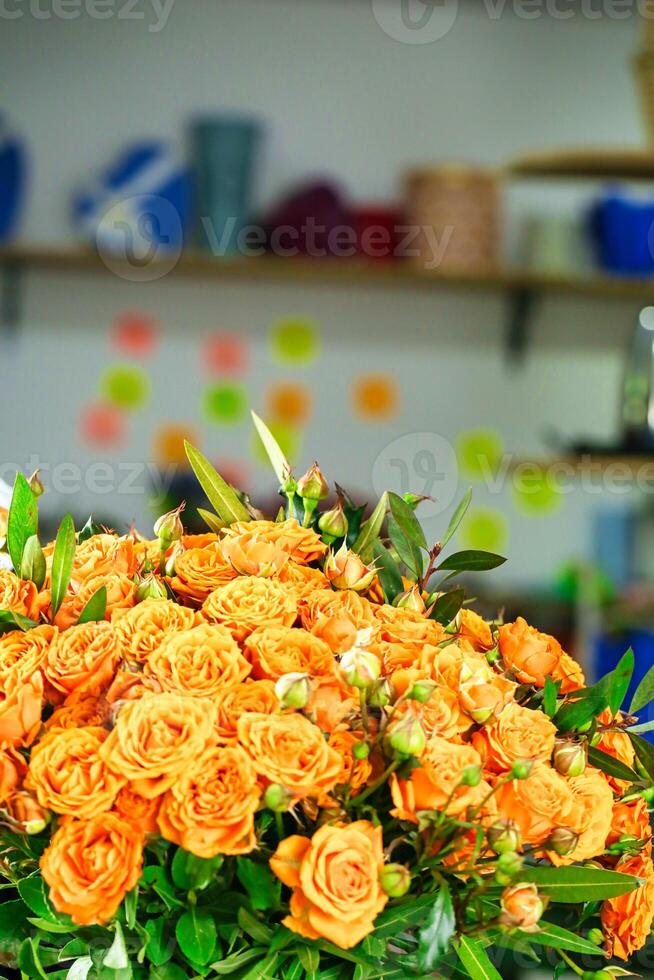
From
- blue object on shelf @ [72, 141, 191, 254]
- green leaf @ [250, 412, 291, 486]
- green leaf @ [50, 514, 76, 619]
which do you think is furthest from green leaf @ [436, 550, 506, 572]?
blue object on shelf @ [72, 141, 191, 254]

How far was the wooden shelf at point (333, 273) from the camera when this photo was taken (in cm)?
291

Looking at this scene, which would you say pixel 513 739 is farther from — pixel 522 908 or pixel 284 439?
pixel 284 439

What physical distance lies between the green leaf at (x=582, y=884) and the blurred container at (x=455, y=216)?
2.48m

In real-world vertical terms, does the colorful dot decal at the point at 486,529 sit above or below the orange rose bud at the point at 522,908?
below

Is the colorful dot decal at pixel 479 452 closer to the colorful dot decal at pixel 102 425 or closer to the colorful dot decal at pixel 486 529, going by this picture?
the colorful dot decal at pixel 486 529

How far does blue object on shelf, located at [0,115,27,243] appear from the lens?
9.60ft

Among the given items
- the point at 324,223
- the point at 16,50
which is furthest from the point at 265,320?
the point at 16,50

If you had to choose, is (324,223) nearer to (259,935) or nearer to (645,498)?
(645,498)

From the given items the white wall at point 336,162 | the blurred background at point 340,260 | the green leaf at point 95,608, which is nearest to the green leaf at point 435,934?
the green leaf at point 95,608

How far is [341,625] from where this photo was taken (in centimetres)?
64

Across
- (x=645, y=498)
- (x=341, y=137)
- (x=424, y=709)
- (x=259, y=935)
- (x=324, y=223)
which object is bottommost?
(x=645, y=498)

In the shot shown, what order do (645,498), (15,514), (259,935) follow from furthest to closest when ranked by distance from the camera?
(645,498), (15,514), (259,935)

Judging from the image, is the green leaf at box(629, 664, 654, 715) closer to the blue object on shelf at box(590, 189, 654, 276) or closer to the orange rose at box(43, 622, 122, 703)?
the orange rose at box(43, 622, 122, 703)

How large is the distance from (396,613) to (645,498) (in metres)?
2.72
